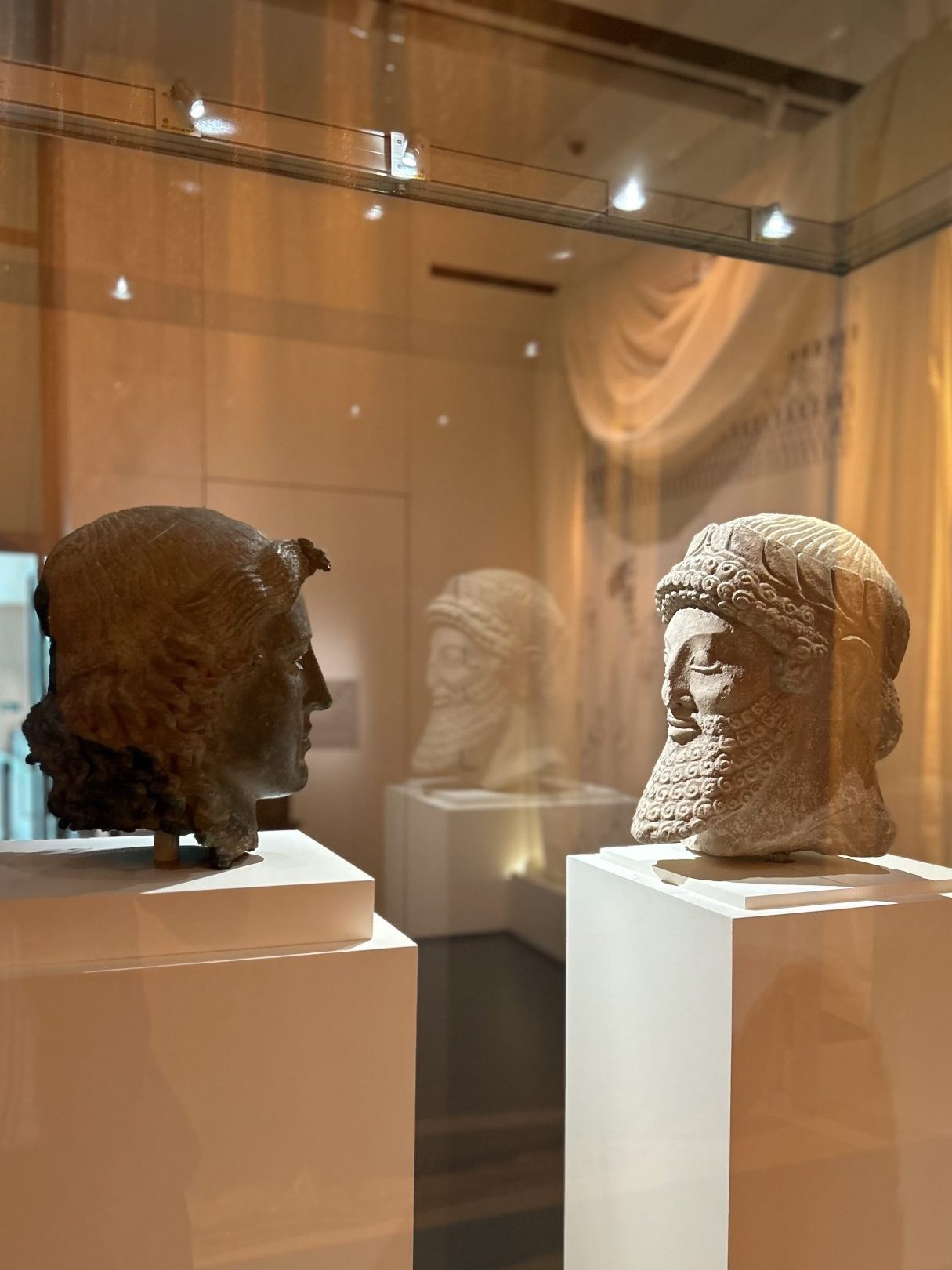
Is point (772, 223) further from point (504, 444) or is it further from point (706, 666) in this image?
point (706, 666)

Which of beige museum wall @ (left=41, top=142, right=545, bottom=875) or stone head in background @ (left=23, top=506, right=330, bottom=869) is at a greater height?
beige museum wall @ (left=41, top=142, right=545, bottom=875)

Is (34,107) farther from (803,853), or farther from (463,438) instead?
(803,853)

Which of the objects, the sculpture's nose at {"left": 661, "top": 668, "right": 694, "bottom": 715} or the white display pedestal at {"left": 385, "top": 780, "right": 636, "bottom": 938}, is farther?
the white display pedestal at {"left": 385, "top": 780, "right": 636, "bottom": 938}

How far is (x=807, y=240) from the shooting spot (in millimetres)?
2973

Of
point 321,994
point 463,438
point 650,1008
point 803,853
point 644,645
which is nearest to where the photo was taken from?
point 321,994

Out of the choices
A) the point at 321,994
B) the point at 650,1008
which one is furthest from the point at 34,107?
the point at 650,1008

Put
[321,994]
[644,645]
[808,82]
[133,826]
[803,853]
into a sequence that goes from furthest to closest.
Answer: [644,645], [808,82], [803,853], [133,826], [321,994]

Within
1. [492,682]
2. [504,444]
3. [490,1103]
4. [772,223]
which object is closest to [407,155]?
[504,444]

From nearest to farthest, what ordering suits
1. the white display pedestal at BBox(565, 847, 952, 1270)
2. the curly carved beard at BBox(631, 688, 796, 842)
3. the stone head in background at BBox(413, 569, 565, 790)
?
the white display pedestal at BBox(565, 847, 952, 1270) < the curly carved beard at BBox(631, 688, 796, 842) < the stone head in background at BBox(413, 569, 565, 790)

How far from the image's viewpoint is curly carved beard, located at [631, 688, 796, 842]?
2.37 meters

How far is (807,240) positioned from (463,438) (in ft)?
3.45

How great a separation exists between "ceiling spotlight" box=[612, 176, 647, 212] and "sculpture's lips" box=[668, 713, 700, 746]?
128 centimetres

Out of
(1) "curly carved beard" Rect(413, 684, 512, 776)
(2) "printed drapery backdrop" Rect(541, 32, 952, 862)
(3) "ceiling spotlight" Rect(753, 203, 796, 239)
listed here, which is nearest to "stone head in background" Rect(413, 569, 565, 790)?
(1) "curly carved beard" Rect(413, 684, 512, 776)

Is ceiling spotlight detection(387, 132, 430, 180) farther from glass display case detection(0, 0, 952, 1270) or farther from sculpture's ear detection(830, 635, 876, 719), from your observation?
sculpture's ear detection(830, 635, 876, 719)
